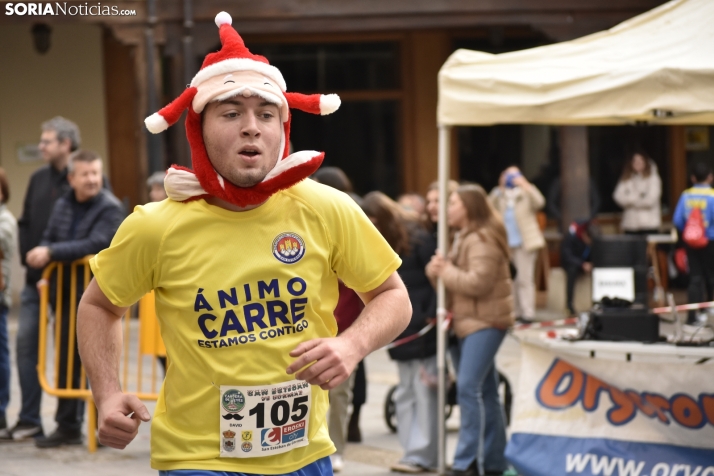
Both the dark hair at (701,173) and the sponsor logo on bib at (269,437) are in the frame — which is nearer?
the sponsor logo on bib at (269,437)

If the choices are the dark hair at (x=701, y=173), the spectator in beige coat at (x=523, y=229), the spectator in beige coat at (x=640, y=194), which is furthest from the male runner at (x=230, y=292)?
the spectator in beige coat at (x=640, y=194)

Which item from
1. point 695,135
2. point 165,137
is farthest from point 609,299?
point 695,135

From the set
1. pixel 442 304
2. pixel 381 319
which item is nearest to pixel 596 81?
pixel 442 304

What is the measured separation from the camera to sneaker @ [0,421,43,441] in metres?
7.83

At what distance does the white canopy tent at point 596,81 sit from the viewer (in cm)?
566

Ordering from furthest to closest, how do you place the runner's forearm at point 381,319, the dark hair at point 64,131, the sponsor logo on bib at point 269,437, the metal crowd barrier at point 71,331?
the dark hair at point 64,131, the metal crowd barrier at point 71,331, the sponsor logo on bib at point 269,437, the runner's forearm at point 381,319

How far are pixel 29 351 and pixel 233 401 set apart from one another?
→ 5.14m

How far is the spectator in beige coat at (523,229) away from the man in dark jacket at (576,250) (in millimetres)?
329

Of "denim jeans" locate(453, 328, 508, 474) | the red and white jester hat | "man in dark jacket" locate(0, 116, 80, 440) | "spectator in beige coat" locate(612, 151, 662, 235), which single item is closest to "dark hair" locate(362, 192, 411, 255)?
"denim jeans" locate(453, 328, 508, 474)

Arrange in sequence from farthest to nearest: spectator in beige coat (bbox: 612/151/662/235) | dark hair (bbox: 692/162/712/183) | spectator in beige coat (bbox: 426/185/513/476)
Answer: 1. spectator in beige coat (bbox: 612/151/662/235)
2. dark hair (bbox: 692/162/712/183)
3. spectator in beige coat (bbox: 426/185/513/476)

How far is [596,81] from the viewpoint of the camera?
597 centimetres

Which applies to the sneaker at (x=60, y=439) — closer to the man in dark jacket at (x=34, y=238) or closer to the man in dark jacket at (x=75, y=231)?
the man in dark jacket at (x=75, y=231)

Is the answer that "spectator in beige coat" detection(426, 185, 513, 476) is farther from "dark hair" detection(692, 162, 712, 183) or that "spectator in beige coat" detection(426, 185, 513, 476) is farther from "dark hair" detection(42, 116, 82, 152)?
"dark hair" detection(692, 162, 712, 183)

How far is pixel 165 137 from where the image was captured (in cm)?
1573
